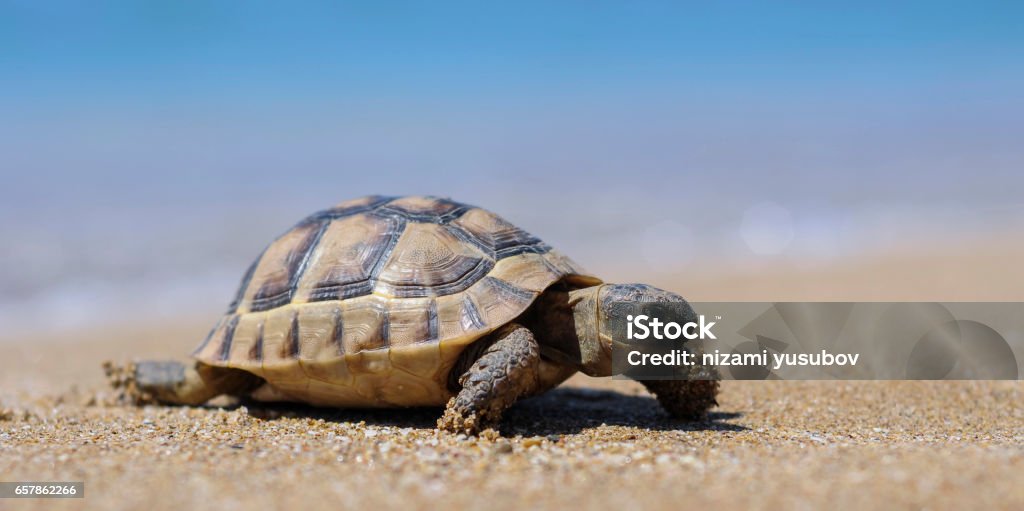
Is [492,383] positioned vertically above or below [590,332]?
below

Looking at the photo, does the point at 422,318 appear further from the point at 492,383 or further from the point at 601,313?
the point at 601,313

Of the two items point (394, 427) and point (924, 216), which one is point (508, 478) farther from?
point (924, 216)

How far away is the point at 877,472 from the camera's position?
335 cm

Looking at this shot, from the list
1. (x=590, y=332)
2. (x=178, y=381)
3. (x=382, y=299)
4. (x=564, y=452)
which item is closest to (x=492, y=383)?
(x=564, y=452)

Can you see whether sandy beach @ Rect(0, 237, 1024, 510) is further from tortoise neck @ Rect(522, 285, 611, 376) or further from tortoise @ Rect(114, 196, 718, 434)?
tortoise neck @ Rect(522, 285, 611, 376)

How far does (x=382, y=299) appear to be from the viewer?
5.09 metres

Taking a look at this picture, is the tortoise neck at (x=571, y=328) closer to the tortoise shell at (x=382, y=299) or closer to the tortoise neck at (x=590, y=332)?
the tortoise neck at (x=590, y=332)

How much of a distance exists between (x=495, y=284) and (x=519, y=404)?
1551mm

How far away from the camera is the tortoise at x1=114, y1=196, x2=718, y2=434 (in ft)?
15.8

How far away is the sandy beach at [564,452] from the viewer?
320cm

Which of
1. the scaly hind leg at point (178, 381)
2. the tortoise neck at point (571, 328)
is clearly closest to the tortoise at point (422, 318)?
the tortoise neck at point (571, 328)

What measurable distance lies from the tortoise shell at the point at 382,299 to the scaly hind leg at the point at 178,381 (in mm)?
268

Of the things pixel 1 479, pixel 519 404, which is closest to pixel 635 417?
pixel 519 404

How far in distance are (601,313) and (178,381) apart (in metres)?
3.77
